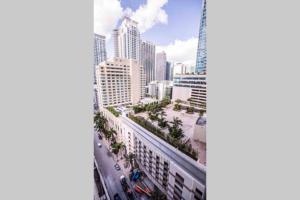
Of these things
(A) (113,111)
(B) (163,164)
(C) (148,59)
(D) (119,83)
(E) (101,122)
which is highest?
(C) (148,59)

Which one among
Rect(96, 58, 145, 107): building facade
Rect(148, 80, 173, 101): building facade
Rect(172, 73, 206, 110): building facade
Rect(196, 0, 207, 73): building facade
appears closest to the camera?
Rect(196, 0, 207, 73): building facade

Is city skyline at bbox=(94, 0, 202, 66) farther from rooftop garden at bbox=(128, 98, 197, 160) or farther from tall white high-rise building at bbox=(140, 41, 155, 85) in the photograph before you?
rooftop garden at bbox=(128, 98, 197, 160)

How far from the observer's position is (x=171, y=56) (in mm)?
1654

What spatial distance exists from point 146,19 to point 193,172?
2.13 metres

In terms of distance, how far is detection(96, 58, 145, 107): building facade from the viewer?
1.87 metres

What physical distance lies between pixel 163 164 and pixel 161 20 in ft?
6.80

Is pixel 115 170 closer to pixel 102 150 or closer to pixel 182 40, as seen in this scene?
pixel 102 150

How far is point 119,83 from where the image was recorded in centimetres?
203

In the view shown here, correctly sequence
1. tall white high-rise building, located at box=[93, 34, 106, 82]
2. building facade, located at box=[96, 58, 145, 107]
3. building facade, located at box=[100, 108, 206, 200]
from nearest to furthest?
building facade, located at box=[100, 108, 206, 200] → tall white high-rise building, located at box=[93, 34, 106, 82] → building facade, located at box=[96, 58, 145, 107]

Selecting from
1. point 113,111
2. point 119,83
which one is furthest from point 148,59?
point 113,111

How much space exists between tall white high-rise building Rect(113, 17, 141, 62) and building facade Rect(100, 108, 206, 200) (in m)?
1.11

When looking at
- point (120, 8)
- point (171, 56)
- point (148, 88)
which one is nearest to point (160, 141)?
point (148, 88)

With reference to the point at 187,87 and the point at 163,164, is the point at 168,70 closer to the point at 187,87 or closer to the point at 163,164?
the point at 187,87

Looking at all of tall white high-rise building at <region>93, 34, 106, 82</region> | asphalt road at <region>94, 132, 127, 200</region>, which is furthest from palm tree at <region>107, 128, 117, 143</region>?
tall white high-rise building at <region>93, 34, 106, 82</region>
